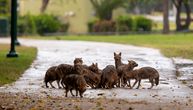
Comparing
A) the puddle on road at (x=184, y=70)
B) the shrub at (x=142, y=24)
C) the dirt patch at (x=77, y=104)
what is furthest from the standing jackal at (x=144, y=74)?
the shrub at (x=142, y=24)

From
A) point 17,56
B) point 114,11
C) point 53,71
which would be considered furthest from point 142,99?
point 114,11

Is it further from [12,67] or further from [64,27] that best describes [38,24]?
[12,67]

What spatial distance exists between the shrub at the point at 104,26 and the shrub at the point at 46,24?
3.58 m

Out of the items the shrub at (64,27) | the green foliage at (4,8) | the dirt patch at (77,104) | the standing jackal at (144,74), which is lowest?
the shrub at (64,27)

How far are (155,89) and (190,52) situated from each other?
15404mm

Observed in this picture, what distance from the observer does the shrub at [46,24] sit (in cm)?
6128

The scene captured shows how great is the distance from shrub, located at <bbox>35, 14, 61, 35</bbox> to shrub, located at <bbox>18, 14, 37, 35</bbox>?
0.69 meters

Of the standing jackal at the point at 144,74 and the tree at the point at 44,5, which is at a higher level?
the tree at the point at 44,5

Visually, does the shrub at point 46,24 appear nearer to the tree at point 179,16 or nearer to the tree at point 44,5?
the tree at point 44,5

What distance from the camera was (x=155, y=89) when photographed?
16.9 metres

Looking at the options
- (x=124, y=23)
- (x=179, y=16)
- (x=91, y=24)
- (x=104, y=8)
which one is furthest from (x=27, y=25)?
(x=179, y=16)

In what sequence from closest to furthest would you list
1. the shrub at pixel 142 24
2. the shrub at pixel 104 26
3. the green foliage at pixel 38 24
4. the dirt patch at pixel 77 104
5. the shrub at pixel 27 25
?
the dirt patch at pixel 77 104 → the shrub at pixel 27 25 → the green foliage at pixel 38 24 → the shrub at pixel 104 26 → the shrub at pixel 142 24

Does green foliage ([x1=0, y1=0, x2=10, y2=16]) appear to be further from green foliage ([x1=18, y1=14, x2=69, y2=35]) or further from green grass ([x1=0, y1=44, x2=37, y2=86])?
green grass ([x1=0, y1=44, x2=37, y2=86])

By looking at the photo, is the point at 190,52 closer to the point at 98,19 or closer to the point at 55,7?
the point at 98,19
